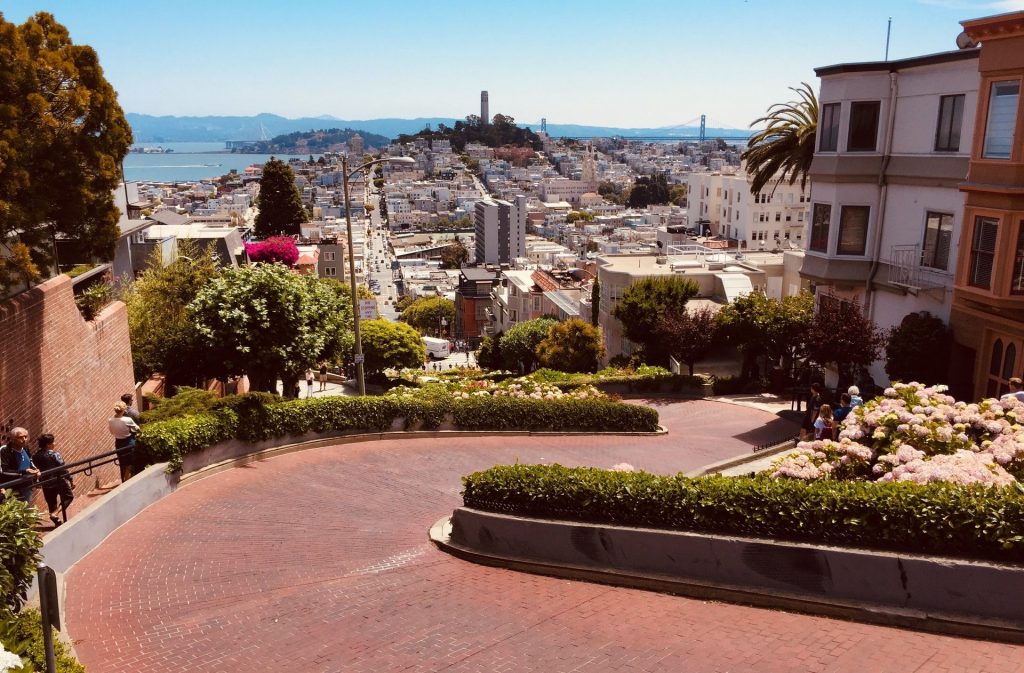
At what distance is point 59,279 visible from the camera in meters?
14.4

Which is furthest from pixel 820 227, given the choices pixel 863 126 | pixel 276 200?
pixel 276 200

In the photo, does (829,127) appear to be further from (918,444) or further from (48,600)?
(48,600)

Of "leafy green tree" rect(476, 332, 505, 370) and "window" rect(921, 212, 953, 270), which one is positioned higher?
"window" rect(921, 212, 953, 270)

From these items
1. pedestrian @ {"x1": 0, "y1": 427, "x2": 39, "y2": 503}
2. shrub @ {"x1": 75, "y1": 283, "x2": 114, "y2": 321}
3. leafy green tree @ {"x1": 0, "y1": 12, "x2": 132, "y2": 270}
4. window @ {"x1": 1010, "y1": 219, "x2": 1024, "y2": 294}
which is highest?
leafy green tree @ {"x1": 0, "y1": 12, "x2": 132, "y2": 270}

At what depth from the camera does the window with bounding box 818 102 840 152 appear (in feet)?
72.2

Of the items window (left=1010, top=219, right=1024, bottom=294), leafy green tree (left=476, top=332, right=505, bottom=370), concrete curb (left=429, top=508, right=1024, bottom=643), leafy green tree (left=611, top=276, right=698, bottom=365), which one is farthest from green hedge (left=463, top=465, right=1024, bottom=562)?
leafy green tree (left=476, top=332, right=505, bottom=370)

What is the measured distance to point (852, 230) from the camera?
73.3ft

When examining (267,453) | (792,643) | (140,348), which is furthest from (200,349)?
(792,643)

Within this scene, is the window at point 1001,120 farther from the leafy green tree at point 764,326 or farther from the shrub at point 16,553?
the shrub at point 16,553

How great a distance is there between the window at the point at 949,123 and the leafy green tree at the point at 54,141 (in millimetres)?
17708

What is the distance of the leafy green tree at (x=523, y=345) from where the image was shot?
48906 millimetres

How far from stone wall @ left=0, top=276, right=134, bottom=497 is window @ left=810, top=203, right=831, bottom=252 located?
59.6ft

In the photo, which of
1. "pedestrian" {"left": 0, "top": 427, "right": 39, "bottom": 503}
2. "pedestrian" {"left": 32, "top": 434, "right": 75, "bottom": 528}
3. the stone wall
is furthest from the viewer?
the stone wall

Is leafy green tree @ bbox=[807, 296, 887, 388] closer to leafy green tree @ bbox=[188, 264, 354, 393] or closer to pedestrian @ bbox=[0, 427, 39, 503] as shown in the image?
leafy green tree @ bbox=[188, 264, 354, 393]
